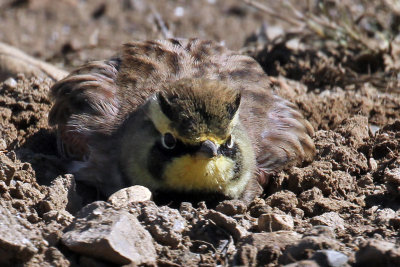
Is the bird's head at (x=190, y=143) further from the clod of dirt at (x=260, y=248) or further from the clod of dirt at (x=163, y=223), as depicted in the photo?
the clod of dirt at (x=260, y=248)

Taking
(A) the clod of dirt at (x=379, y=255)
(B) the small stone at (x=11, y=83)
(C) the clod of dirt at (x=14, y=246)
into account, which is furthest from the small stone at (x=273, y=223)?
(B) the small stone at (x=11, y=83)

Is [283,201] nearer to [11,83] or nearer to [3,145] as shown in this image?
[3,145]

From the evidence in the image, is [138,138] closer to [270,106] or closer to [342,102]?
[270,106]

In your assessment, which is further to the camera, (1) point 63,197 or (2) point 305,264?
(1) point 63,197

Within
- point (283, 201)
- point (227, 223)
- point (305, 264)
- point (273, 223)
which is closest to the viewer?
point (305, 264)

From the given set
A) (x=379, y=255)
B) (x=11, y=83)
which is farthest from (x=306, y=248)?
(x=11, y=83)

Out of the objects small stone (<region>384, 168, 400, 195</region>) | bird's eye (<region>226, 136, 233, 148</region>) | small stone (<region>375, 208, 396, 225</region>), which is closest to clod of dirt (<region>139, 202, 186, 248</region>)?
bird's eye (<region>226, 136, 233, 148</region>)

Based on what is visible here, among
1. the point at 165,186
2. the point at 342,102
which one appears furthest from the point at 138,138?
the point at 342,102
